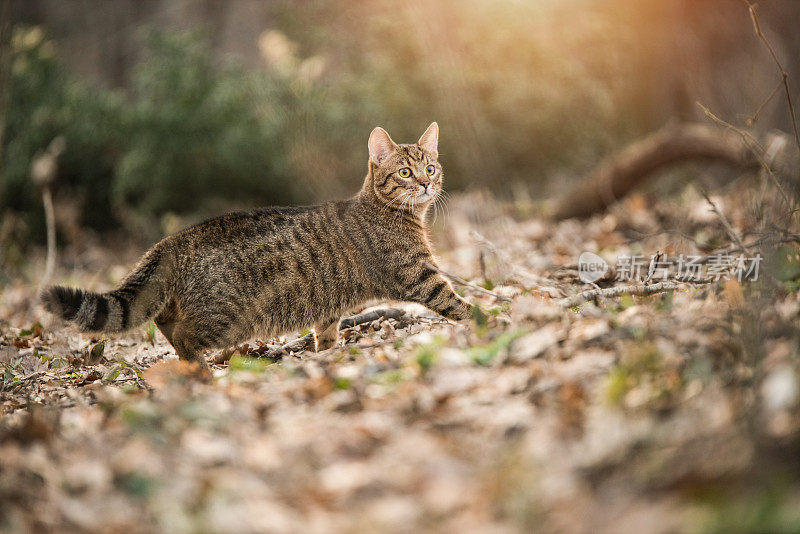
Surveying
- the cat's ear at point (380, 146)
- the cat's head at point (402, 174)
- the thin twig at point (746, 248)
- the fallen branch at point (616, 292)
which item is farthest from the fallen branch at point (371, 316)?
the thin twig at point (746, 248)

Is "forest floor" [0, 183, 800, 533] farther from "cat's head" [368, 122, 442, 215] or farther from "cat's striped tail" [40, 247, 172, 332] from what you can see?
"cat's head" [368, 122, 442, 215]

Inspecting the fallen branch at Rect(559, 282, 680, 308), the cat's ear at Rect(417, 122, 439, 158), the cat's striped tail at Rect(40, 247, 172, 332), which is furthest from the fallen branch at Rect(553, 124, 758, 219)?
the cat's striped tail at Rect(40, 247, 172, 332)

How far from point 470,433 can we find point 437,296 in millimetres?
1739

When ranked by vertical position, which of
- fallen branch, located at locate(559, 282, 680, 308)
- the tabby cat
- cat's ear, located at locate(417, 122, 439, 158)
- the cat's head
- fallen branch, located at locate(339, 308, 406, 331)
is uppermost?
cat's ear, located at locate(417, 122, 439, 158)

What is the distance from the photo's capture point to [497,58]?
380 inches

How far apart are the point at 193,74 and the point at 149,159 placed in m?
1.32

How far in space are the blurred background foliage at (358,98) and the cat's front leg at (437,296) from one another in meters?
3.26

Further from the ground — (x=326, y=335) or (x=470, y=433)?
(x=470, y=433)

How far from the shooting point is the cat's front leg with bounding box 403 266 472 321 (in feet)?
12.3

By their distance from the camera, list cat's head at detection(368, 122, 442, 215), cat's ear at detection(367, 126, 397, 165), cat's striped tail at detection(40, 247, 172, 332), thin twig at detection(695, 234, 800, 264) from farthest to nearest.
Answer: cat's ear at detection(367, 126, 397, 165), cat's head at detection(368, 122, 442, 215), thin twig at detection(695, 234, 800, 264), cat's striped tail at detection(40, 247, 172, 332)

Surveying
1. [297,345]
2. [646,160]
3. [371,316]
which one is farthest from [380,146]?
[646,160]

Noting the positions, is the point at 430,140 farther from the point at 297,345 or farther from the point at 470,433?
the point at 470,433

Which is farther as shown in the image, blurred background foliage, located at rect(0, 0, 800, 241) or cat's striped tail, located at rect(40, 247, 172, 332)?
blurred background foliage, located at rect(0, 0, 800, 241)

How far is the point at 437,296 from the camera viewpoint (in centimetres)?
380
